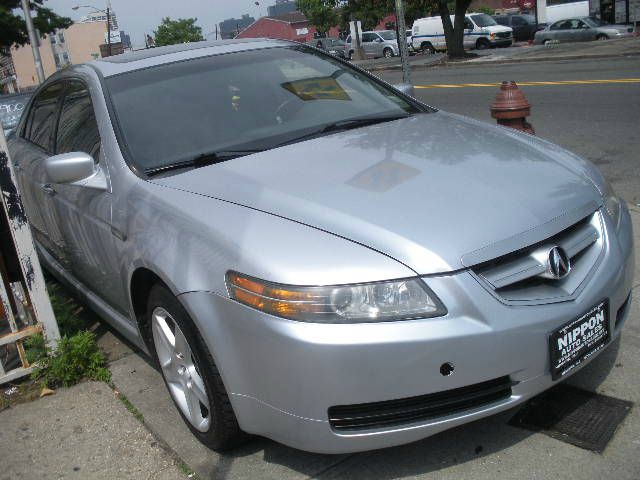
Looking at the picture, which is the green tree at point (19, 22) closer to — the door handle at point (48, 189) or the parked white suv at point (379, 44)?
the parked white suv at point (379, 44)

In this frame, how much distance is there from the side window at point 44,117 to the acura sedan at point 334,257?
0.83 meters

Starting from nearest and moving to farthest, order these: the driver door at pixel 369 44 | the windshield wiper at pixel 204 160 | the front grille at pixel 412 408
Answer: the front grille at pixel 412 408 → the windshield wiper at pixel 204 160 → the driver door at pixel 369 44

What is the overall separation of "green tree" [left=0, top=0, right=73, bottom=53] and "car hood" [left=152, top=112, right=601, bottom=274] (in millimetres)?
36698

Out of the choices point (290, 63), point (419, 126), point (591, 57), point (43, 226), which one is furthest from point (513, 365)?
point (591, 57)

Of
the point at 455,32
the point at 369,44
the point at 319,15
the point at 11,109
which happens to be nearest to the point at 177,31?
the point at 319,15

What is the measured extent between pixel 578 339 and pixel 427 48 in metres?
37.3

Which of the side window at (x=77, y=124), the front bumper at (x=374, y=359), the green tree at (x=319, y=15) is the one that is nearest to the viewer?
the front bumper at (x=374, y=359)

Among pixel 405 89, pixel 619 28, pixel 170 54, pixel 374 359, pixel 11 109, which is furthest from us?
pixel 619 28

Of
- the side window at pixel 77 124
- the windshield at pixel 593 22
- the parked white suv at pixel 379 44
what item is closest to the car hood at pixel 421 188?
the side window at pixel 77 124

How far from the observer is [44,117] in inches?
186

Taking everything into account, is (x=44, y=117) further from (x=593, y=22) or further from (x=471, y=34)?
(x=471, y=34)

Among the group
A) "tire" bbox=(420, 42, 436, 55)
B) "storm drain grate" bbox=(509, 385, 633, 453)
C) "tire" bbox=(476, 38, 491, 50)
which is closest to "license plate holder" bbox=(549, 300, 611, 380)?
"storm drain grate" bbox=(509, 385, 633, 453)

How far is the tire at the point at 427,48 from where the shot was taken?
37.6 metres

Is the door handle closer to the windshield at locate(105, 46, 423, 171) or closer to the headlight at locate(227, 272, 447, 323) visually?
the windshield at locate(105, 46, 423, 171)
